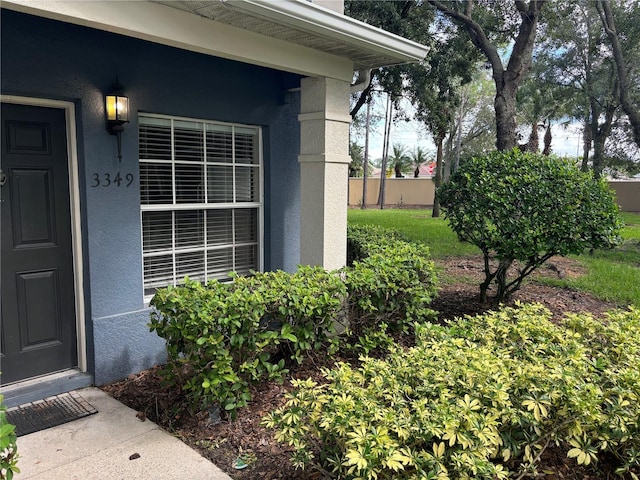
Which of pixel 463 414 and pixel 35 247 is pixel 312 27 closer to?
pixel 35 247

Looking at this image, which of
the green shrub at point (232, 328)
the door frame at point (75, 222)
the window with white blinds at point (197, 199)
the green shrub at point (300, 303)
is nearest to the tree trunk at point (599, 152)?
the window with white blinds at point (197, 199)

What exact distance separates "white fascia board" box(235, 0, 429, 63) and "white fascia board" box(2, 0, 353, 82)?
38 cm

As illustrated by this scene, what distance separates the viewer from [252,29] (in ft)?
11.8

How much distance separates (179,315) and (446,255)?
7.36m

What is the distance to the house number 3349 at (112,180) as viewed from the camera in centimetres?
382

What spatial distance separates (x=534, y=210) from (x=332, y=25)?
2.99m

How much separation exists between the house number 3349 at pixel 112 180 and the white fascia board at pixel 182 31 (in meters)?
1.20

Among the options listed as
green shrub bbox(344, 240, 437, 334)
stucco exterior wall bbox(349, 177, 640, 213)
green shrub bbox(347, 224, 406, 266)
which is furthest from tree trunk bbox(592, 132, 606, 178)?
green shrub bbox(344, 240, 437, 334)

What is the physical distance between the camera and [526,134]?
2930 centimetres

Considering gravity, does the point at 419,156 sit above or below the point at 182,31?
above

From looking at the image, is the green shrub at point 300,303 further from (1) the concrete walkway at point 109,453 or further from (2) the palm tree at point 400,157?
(2) the palm tree at point 400,157

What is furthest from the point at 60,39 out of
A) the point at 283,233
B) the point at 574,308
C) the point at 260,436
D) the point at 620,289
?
the point at 620,289

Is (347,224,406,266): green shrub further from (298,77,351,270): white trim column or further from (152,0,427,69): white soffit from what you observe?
(152,0,427,69): white soffit

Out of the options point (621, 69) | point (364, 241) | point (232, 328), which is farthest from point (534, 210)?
point (621, 69)
